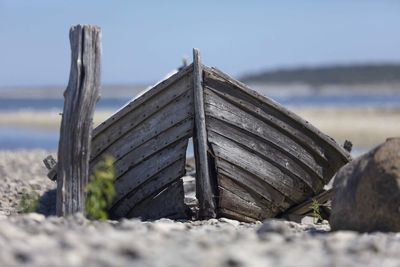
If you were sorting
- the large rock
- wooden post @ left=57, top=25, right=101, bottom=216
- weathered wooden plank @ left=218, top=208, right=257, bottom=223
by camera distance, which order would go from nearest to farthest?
the large rock, wooden post @ left=57, top=25, right=101, bottom=216, weathered wooden plank @ left=218, top=208, right=257, bottom=223

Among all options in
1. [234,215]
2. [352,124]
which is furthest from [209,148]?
[352,124]

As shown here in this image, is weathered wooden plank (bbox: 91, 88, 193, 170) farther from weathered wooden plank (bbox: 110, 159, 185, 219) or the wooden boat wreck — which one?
weathered wooden plank (bbox: 110, 159, 185, 219)

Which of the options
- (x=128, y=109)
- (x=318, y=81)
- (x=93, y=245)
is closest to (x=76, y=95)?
(x=128, y=109)

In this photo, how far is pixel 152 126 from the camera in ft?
35.6

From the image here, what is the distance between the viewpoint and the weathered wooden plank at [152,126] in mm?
10719

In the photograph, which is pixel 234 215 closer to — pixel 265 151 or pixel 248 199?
pixel 248 199

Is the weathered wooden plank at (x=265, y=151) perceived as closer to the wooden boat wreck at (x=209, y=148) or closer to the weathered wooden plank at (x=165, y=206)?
the wooden boat wreck at (x=209, y=148)

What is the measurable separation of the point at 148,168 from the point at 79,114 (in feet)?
6.91

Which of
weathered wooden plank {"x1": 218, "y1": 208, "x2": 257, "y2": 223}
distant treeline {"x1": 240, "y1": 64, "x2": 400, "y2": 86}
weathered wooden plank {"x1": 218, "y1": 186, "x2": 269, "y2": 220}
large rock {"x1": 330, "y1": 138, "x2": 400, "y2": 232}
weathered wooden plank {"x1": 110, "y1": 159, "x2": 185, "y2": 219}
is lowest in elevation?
large rock {"x1": 330, "y1": 138, "x2": 400, "y2": 232}

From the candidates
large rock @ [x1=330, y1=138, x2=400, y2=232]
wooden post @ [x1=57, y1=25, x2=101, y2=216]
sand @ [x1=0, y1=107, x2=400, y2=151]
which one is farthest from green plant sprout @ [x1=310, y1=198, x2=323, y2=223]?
sand @ [x1=0, y1=107, x2=400, y2=151]

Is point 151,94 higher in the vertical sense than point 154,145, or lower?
higher

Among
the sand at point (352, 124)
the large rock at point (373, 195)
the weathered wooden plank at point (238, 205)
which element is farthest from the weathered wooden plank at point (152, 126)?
the sand at point (352, 124)

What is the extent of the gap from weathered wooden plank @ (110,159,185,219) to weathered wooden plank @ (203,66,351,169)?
1.07 meters

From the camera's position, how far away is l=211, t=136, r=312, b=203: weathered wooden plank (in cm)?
1083
